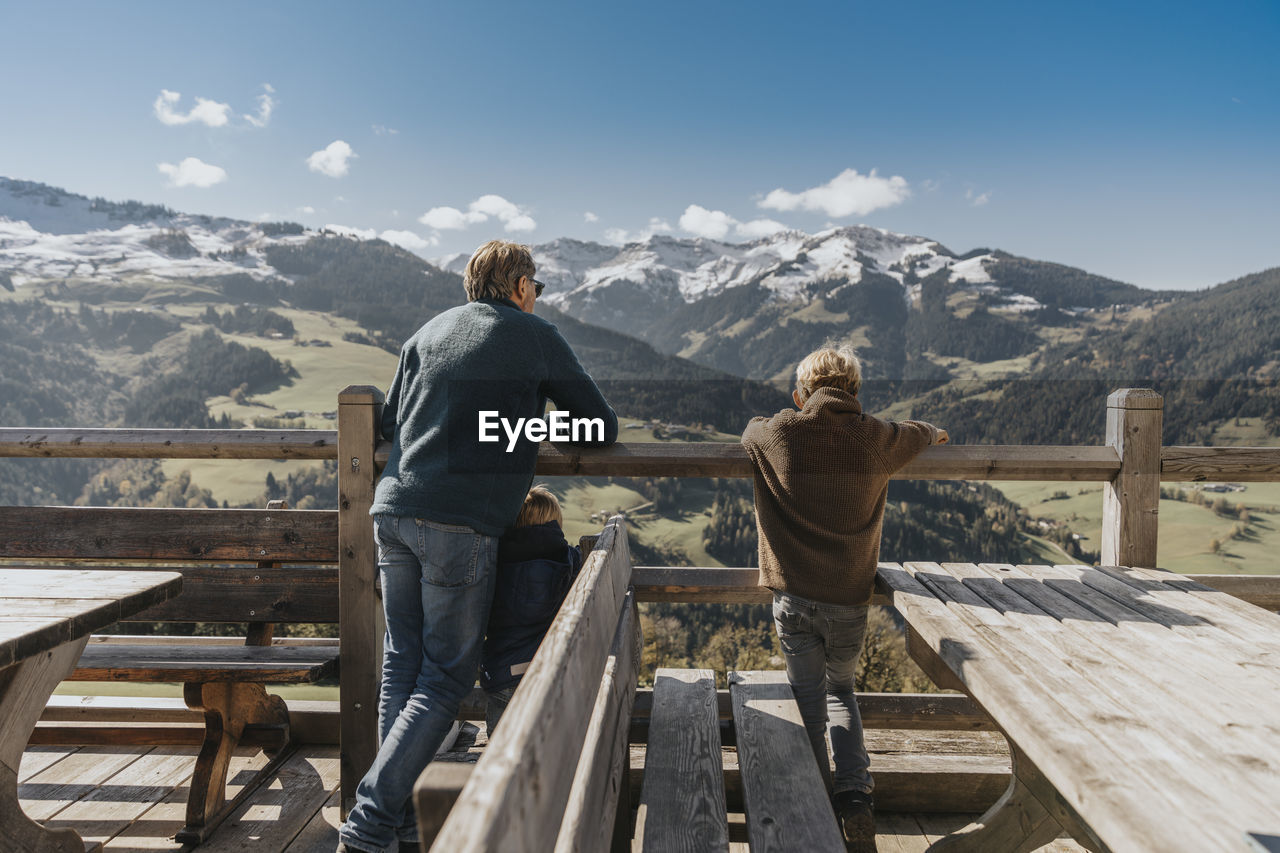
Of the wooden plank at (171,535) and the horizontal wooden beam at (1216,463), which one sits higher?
the horizontal wooden beam at (1216,463)

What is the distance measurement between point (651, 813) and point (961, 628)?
0.85 meters

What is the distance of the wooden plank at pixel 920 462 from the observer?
2508 mm

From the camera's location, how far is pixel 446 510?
205cm

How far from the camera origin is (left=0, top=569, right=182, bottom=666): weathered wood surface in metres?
1.72

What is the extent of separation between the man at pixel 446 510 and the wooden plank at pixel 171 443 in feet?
2.38

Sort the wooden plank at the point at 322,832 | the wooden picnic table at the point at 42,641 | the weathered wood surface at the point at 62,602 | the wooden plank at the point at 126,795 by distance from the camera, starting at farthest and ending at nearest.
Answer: the wooden plank at the point at 126,795
the wooden plank at the point at 322,832
the wooden picnic table at the point at 42,641
the weathered wood surface at the point at 62,602

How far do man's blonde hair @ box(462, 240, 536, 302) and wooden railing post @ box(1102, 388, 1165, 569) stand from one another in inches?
82.9

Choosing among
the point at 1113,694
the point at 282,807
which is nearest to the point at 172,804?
the point at 282,807

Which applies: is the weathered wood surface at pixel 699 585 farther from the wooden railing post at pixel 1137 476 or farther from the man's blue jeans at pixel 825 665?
the wooden railing post at pixel 1137 476

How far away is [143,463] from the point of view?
8931 centimetres

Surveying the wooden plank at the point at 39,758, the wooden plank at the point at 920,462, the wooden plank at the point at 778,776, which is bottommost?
the wooden plank at the point at 39,758

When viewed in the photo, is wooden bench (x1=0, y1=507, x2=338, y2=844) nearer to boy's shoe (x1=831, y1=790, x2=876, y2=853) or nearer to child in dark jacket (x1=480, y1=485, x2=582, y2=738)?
child in dark jacket (x1=480, y1=485, x2=582, y2=738)

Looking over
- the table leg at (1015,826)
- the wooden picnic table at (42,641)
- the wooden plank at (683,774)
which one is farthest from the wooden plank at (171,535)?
the table leg at (1015,826)

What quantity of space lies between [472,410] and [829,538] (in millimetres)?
1125
